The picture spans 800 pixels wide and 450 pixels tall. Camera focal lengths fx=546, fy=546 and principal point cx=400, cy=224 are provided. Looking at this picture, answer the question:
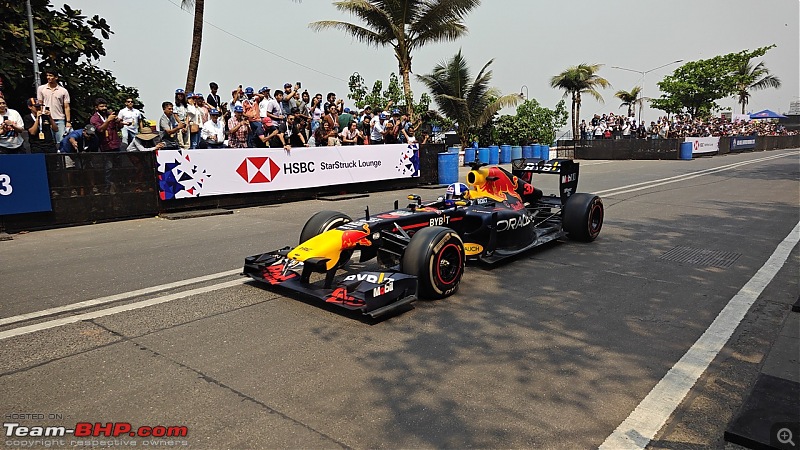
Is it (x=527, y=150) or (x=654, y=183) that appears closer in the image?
(x=654, y=183)

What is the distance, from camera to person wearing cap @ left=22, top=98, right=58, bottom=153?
33.4 feet

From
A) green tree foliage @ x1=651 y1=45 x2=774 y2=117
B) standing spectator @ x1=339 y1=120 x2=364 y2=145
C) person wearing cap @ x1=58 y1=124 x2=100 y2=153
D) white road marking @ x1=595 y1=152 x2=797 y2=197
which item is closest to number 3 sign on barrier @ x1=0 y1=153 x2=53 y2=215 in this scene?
person wearing cap @ x1=58 y1=124 x2=100 y2=153

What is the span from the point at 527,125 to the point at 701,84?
81.7ft

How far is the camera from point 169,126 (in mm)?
11500

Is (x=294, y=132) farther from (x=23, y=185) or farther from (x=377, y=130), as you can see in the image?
(x=23, y=185)

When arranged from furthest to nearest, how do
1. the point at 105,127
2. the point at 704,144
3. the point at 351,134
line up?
the point at 704,144 < the point at 351,134 < the point at 105,127

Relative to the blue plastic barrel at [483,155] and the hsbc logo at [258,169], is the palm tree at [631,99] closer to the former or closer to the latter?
the blue plastic barrel at [483,155]

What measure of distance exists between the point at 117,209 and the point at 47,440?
26.2 feet

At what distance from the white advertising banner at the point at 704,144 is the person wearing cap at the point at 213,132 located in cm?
2593

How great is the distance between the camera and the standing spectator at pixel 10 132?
9.48 m

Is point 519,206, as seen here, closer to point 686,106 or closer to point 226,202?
point 226,202

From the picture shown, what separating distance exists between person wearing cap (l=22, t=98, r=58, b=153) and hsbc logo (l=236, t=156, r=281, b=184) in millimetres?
3498

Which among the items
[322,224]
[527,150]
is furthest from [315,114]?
[527,150]

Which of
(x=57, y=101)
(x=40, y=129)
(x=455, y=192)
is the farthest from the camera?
(x=57, y=101)
